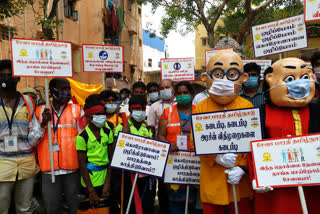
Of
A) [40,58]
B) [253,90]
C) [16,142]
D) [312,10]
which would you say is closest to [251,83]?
[253,90]

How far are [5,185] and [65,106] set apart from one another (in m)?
1.19

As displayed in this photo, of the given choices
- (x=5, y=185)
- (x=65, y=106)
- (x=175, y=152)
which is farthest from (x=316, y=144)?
(x=5, y=185)

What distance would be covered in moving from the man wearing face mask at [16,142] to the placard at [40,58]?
160 millimetres

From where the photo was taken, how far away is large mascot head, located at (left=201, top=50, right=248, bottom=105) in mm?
3109

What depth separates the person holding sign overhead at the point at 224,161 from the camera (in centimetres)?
308

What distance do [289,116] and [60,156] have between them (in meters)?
2.74

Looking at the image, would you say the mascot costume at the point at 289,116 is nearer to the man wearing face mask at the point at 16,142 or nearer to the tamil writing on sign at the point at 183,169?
the tamil writing on sign at the point at 183,169

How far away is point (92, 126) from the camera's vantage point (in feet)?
12.7

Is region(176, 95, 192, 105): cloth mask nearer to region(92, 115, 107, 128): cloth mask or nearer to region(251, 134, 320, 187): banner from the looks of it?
region(92, 115, 107, 128): cloth mask

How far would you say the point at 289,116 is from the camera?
289 cm

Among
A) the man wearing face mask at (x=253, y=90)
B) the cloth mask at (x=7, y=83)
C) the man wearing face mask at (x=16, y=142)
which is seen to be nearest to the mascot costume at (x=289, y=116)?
the man wearing face mask at (x=253, y=90)

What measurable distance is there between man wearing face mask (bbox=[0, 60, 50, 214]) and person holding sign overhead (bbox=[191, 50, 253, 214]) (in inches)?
79.2

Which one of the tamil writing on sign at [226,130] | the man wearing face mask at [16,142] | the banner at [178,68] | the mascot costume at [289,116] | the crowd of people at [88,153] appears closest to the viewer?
the mascot costume at [289,116]

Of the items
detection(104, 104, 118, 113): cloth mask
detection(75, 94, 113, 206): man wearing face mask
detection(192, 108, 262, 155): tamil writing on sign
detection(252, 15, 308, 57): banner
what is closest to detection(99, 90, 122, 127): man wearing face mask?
detection(104, 104, 118, 113): cloth mask
